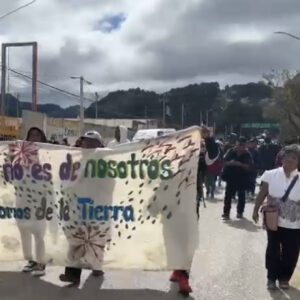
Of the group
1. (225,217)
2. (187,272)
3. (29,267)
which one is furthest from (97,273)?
(225,217)

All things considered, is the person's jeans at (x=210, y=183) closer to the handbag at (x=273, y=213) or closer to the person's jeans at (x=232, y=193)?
the person's jeans at (x=232, y=193)

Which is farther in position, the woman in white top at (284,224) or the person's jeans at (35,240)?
the person's jeans at (35,240)

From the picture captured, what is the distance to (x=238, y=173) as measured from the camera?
1195 centimetres

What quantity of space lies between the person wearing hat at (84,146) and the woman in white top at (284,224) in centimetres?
183

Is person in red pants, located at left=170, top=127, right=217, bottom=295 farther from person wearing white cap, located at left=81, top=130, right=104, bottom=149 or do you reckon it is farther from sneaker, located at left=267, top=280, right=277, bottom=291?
person wearing white cap, located at left=81, top=130, right=104, bottom=149

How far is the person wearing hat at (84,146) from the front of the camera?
6.37 meters

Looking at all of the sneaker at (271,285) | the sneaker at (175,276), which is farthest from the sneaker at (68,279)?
the sneaker at (271,285)

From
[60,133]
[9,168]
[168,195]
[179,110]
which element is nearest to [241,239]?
[168,195]

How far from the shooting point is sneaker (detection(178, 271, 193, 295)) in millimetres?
6023

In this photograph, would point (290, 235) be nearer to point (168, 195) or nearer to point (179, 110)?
point (168, 195)

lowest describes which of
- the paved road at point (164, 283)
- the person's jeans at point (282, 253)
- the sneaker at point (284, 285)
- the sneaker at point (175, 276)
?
the paved road at point (164, 283)

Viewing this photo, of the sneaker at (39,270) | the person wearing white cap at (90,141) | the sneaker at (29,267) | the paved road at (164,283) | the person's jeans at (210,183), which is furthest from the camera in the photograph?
the person's jeans at (210,183)

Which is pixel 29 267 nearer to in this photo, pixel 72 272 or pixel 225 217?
pixel 72 272

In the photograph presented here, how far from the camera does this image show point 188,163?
6.23 m
